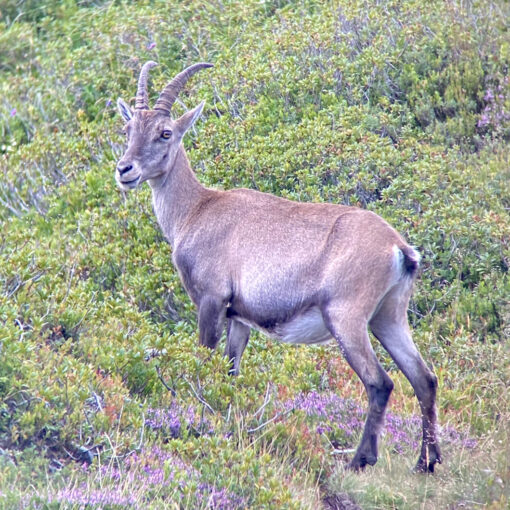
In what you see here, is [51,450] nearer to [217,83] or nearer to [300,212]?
[300,212]

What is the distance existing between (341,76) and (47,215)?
381 cm

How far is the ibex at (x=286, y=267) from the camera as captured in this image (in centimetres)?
598

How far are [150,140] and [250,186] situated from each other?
7.12 ft

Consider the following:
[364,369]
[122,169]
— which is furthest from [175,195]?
[364,369]

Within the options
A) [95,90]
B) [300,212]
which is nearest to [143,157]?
[300,212]

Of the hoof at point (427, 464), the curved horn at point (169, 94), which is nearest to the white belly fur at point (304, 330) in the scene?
the hoof at point (427, 464)

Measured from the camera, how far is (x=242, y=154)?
9.51 metres

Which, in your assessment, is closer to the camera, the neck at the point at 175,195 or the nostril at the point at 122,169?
the nostril at the point at 122,169

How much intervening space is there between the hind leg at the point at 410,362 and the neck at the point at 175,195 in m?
2.07

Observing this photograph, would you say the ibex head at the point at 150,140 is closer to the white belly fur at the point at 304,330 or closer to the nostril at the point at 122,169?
the nostril at the point at 122,169

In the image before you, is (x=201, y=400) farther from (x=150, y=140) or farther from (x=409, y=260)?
(x=150, y=140)

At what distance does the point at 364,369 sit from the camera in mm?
5945

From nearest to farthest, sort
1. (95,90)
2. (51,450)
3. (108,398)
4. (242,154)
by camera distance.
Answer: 1. (51,450)
2. (108,398)
3. (242,154)
4. (95,90)

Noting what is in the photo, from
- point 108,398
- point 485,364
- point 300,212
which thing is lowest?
point 485,364
